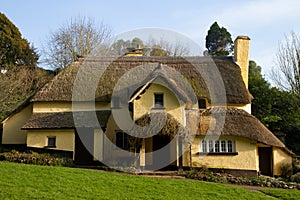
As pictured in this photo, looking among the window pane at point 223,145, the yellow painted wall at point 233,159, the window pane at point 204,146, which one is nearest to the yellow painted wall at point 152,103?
the window pane at point 204,146

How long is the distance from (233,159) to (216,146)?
4.17 feet

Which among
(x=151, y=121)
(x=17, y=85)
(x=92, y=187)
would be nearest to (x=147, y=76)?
(x=151, y=121)

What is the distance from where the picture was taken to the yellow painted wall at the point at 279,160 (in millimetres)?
24750

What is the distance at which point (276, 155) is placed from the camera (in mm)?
24828

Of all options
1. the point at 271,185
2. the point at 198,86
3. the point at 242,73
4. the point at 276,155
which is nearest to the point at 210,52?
the point at 242,73

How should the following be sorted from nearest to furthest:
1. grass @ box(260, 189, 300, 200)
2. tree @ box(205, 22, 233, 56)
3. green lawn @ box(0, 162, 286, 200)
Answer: green lawn @ box(0, 162, 286, 200)
grass @ box(260, 189, 300, 200)
tree @ box(205, 22, 233, 56)

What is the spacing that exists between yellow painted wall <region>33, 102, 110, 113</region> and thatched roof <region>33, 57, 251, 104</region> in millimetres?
350

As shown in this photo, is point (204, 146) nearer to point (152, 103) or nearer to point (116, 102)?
point (152, 103)

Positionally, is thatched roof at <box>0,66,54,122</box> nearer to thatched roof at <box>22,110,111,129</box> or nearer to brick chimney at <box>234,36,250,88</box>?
thatched roof at <box>22,110,111,129</box>

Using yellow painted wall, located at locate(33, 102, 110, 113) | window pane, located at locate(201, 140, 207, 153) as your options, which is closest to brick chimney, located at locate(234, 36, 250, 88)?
window pane, located at locate(201, 140, 207, 153)

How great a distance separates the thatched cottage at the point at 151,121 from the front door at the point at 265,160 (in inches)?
2.5

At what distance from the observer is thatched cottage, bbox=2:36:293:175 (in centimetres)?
2323

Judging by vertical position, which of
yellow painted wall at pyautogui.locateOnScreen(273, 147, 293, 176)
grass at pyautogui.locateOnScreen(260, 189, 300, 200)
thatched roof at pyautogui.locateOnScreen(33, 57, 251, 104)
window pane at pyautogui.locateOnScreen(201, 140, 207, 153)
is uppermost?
thatched roof at pyautogui.locateOnScreen(33, 57, 251, 104)

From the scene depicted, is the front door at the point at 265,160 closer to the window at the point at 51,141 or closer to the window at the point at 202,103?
the window at the point at 202,103
